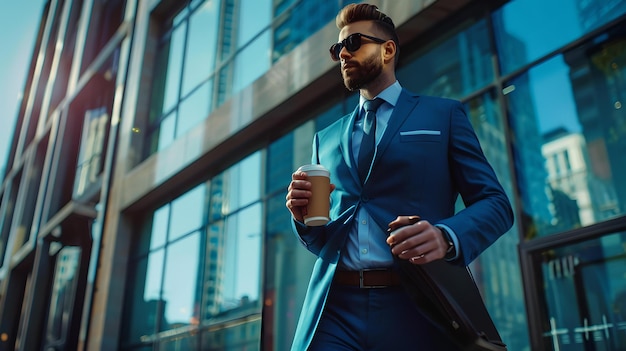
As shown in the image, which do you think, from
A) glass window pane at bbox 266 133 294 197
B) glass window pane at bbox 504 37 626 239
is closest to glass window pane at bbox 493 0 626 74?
glass window pane at bbox 504 37 626 239

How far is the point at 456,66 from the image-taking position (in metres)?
6.62

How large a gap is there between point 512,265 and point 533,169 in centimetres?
91

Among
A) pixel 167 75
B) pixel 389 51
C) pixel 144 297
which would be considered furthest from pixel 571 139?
pixel 167 75

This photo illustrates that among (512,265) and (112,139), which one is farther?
(112,139)

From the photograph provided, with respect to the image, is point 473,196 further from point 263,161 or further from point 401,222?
point 263,161

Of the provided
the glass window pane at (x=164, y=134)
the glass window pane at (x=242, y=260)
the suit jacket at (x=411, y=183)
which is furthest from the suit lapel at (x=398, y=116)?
the glass window pane at (x=164, y=134)

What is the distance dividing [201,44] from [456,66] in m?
7.01

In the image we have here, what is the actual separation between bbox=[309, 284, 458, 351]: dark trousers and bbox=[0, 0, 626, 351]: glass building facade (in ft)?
11.2

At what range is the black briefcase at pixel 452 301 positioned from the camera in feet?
5.36

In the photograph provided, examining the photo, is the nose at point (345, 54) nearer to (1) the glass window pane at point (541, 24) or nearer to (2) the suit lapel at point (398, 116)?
(2) the suit lapel at point (398, 116)

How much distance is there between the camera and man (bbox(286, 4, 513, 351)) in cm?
179

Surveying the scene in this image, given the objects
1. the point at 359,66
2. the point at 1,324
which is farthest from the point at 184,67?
the point at 1,324

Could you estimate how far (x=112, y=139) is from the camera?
45.6 feet

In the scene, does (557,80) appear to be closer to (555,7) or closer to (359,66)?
(555,7)
